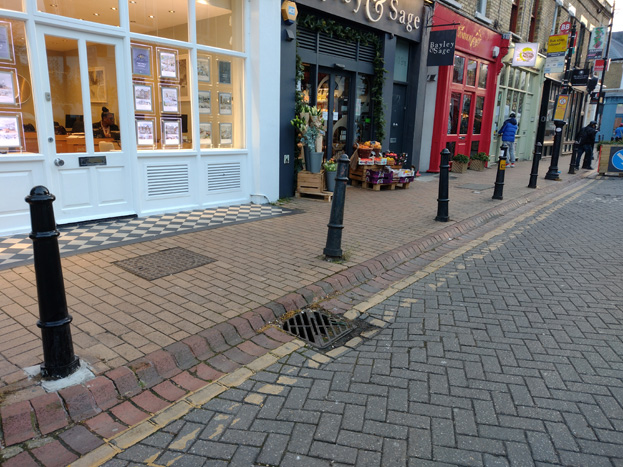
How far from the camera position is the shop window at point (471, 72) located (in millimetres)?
15577

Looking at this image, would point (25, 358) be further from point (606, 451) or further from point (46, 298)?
point (606, 451)

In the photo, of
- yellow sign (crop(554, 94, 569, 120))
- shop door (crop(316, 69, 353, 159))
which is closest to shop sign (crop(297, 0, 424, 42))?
shop door (crop(316, 69, 353, 159))

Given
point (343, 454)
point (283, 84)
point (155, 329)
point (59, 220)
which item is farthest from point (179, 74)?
point (343, 454)

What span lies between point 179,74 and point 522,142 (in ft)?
61.9

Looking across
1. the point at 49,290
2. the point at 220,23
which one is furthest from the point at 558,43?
the point at 49,290

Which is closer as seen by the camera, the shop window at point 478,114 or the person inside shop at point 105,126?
the person inside shop at point 105,126

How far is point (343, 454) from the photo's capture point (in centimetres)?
250

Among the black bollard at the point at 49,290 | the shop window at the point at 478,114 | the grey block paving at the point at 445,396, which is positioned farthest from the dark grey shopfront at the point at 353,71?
the black bollard at the point at 49,290

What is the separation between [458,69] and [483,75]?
2266 mm

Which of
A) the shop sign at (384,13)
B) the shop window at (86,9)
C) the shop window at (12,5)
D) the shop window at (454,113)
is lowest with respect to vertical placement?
the shop window at (454,113)

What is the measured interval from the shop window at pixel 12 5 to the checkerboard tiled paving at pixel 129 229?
9.14 ft

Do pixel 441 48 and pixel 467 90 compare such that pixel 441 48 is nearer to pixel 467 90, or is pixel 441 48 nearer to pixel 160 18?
pixel 467 90

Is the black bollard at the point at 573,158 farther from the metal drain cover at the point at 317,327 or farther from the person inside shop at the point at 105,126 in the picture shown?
the person inside shop at the point at 105,126

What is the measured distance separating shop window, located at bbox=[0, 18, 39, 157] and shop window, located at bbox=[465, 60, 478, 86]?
1371 cm
